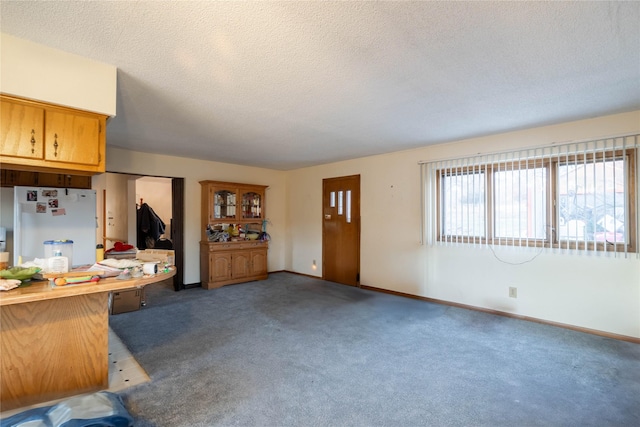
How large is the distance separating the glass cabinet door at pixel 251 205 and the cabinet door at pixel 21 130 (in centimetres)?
366

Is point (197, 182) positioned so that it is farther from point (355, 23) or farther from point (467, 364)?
point (467, 364)

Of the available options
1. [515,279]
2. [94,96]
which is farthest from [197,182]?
[515,279]

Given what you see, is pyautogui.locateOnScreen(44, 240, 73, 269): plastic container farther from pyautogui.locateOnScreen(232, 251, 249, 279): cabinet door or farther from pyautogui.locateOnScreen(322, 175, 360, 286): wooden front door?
pyautogui.locateOnScreen(322, 175, 360, 286): wooden front door

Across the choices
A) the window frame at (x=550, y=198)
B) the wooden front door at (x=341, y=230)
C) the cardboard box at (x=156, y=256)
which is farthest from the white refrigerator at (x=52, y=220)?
the window frame at (x=550, y=198)

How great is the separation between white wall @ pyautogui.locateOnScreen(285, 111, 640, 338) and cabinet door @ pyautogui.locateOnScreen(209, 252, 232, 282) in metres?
1.58

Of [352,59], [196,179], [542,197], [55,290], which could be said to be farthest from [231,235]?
[542,197]

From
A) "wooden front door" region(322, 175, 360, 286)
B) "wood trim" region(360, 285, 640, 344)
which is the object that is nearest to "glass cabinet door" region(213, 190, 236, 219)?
"wooden front door" region(322, 175, 360, 286)

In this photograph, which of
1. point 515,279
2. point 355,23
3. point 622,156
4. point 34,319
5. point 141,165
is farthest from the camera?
point 141,165

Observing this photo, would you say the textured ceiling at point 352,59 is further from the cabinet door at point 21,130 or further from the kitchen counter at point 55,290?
the kitchen counter at point 55,290

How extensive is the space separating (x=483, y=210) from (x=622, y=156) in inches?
52.1

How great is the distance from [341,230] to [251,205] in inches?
70.7

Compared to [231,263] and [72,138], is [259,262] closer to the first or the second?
[231,263]

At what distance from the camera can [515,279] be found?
3516 millimetres

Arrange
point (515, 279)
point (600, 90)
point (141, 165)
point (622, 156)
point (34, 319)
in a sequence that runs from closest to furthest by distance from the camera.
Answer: point (34, 319), point (600, 90), point (622, 156), point (515, 279), point (141, 165)
